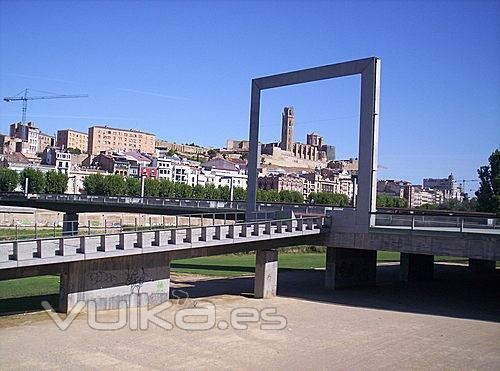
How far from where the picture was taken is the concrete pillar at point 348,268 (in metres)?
41.9

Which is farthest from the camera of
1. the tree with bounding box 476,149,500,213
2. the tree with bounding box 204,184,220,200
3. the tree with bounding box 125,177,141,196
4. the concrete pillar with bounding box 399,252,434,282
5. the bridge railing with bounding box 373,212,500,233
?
the tree with bounding box 204,184,220,200

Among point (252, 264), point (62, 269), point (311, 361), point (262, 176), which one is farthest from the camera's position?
point (262, 176)

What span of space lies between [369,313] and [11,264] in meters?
18.4

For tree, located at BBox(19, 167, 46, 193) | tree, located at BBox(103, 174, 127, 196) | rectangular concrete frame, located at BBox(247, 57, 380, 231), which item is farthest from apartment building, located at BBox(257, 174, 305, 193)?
rectangular concrete frame, located at BBox(247, 57, 380, 231)

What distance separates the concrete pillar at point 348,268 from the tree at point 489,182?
3719 cm

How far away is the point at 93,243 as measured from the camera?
28.7 meters

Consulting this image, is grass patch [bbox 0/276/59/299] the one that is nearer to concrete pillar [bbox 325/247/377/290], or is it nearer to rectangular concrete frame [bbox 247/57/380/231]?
concrete pillar [bbox 325/247/377/290]

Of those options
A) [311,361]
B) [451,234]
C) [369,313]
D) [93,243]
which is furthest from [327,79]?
[311,361]

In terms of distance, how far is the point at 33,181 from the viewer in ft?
384

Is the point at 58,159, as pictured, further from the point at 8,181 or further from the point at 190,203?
the point at 190,203

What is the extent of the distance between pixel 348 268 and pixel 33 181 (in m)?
89.2

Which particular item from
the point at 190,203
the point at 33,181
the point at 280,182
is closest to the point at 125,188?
the point at 33,181

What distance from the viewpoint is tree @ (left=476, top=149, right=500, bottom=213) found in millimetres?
76081

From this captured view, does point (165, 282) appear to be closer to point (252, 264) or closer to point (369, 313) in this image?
point (369, 313)
